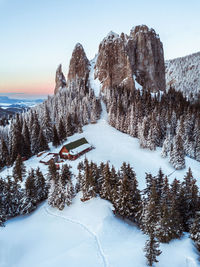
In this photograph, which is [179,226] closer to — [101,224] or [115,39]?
[101,224]

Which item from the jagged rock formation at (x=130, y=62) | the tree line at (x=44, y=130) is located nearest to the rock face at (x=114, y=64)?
the jagged rock formation at (x=130, y=62)

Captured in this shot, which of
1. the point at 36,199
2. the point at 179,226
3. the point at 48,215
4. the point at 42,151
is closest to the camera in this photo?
the point at 179,226

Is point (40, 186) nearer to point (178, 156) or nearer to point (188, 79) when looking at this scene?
point (178, 156)

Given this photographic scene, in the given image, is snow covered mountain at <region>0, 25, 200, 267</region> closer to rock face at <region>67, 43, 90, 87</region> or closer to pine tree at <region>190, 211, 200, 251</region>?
pine tree at <region>190, 211, 200, 251</region>

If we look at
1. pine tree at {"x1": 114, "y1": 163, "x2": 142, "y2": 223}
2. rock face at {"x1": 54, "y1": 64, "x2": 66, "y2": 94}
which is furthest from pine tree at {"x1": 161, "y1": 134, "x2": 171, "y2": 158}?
rock face at {"x1": 54, "y1": 64, "x2": 66, "y2": 94}

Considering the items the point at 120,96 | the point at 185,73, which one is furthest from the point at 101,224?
the point at 185,73

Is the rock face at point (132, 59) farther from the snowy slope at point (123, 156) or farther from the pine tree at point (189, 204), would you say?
the pine tree at point (189, 204)

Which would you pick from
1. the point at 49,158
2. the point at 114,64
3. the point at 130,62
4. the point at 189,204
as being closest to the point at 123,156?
the point at 49,158

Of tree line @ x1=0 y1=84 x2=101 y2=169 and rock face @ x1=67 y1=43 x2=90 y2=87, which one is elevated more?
rock face @ x1=67 y1=43 x2=90 y2=87
